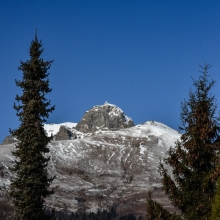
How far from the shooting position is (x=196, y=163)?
2581cm

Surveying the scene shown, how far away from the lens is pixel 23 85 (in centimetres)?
3691

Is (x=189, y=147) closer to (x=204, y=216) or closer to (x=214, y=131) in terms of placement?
(x=214, y=131)

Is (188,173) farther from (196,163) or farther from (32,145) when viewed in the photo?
(32,145)

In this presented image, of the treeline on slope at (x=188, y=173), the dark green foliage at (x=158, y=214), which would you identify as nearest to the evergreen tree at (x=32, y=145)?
the treeline on slope at (x=188, y=173)

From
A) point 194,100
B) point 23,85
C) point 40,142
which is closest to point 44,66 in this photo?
point 23,85

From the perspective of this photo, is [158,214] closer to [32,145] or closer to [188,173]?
[188,173]

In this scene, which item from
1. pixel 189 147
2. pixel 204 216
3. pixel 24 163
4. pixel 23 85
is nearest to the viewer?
pixel 204 216

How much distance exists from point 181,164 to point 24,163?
1423cm

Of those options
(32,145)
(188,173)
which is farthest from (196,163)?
(32,145)

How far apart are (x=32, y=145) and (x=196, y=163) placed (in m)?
14.6

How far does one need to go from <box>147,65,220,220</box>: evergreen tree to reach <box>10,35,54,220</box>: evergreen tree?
12.1 meters

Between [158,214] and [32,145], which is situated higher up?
[32,145]

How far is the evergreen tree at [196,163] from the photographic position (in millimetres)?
24656

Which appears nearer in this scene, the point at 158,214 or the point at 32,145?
the point at 158,214
